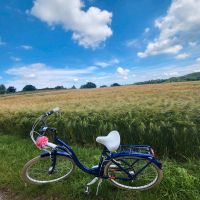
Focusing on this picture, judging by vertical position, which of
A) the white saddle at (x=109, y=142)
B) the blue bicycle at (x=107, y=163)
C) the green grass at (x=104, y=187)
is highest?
the white saddle at (x=109, y=142)

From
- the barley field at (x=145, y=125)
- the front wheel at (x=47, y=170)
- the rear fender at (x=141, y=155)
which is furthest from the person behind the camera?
the barley field at (x=145, y=125)

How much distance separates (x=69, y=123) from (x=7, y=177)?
7.07 feet

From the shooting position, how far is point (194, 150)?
4148 mm

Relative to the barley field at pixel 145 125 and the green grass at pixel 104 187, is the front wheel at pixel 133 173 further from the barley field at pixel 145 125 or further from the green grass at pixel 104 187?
the barley field at pixel 145 125

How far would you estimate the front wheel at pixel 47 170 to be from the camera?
3.36 meters

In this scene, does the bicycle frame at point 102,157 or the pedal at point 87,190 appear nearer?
the bicycle frame at point 102,157

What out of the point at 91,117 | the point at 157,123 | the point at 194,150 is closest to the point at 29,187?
the point at 91,117

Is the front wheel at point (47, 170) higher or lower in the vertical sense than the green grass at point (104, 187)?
higher

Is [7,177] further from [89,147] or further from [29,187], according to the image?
[89,147]

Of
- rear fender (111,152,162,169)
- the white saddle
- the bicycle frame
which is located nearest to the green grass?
the bicycle frame

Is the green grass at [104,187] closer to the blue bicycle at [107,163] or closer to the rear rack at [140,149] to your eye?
the blue bicycle at [107,163]

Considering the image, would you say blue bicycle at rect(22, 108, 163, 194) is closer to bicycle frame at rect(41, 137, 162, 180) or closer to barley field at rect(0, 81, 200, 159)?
bicycle frame at rect(41, 137, 162, 180)

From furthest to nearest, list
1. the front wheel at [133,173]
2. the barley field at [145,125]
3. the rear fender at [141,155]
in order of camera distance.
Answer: the barley field at [145,125], the front wheel at [133,173], the rear fender at [141,155]

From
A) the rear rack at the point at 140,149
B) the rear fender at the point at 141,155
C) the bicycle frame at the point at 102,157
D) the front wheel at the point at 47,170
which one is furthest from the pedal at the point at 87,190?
the rear rack at the point at 140,149
